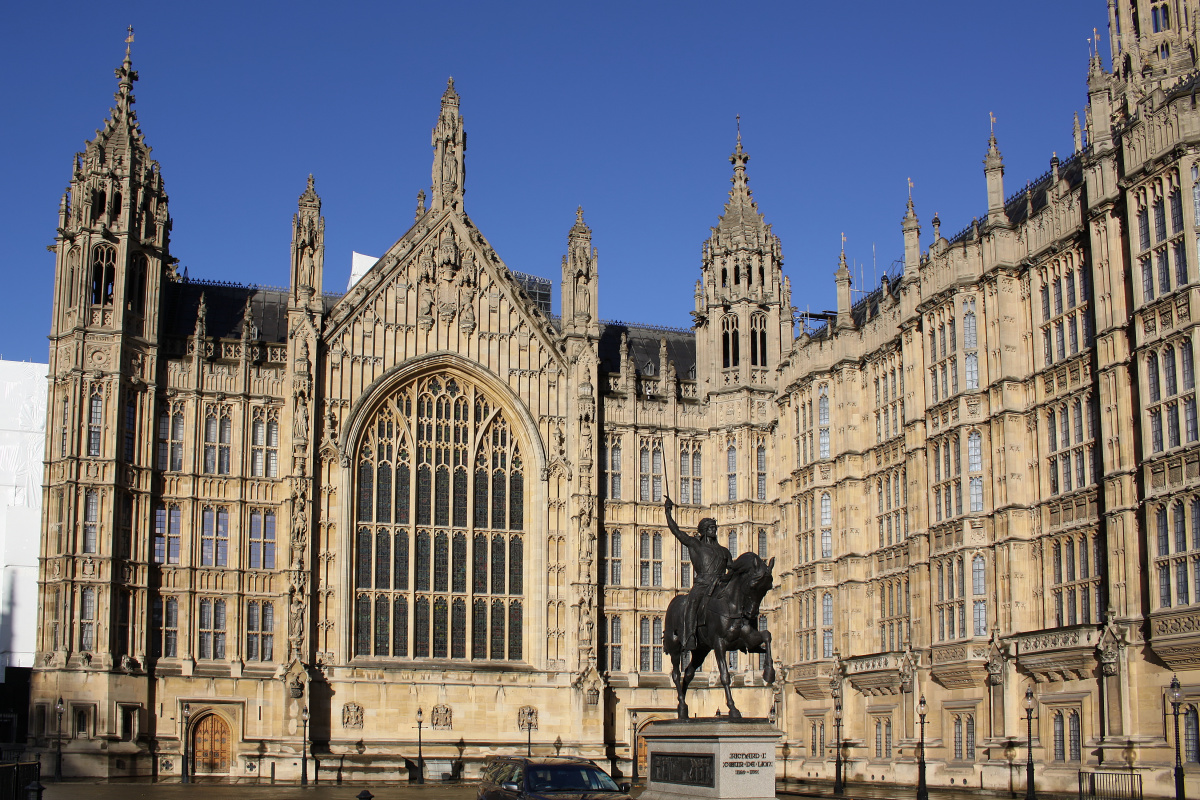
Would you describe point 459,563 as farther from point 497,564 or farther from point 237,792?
point 237,792

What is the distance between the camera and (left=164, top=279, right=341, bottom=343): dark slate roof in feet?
214

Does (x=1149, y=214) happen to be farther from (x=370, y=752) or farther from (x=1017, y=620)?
(x=370, y=752)

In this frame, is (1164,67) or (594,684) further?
(594,684)

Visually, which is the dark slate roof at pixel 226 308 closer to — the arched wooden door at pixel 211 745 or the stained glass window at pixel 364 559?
the stained glass window at pixel 364 559

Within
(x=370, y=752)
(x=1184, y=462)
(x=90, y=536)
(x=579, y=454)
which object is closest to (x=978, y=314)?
(x=1184, y=462)

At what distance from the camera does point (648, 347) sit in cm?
7500

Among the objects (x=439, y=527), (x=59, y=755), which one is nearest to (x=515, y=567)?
(x=439, y=527)

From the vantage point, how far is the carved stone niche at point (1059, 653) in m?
43.1

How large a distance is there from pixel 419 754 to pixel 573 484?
45.0 feet

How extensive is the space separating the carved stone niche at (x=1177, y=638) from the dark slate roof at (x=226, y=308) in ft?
126

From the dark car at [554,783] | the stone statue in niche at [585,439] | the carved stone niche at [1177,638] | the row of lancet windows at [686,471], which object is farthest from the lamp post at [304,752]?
the carved stone niche at [1177,638]

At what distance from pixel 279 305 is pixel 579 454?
54.5ft

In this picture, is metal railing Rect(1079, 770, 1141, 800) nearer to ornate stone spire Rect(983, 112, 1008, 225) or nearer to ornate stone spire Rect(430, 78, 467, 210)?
ornate stone spire Rect(983, 112, 1008, 225)

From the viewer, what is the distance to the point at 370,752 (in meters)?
58.8
